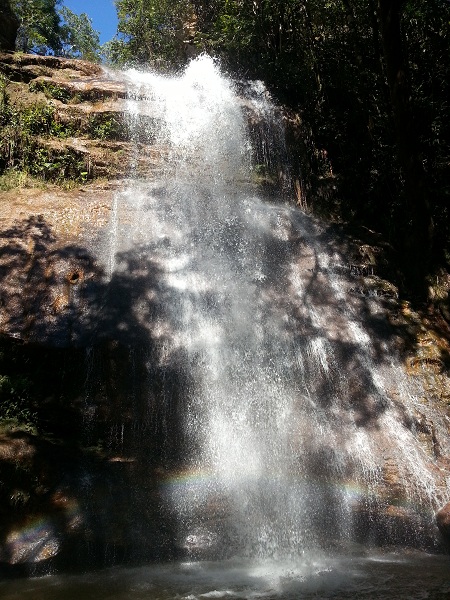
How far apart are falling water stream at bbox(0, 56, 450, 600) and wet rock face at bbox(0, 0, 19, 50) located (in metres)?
6.27

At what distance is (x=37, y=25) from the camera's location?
928 inches

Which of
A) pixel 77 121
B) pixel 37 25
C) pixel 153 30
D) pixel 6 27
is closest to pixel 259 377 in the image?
pixel 77 121

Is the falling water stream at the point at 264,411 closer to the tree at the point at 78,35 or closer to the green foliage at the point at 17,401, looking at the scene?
the green foliage at the point at 17,401

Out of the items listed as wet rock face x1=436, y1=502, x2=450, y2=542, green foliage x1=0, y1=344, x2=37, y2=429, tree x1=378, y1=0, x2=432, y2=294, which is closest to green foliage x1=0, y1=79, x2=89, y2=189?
green foliage x1=0, y1=344, x2=37, y2=429

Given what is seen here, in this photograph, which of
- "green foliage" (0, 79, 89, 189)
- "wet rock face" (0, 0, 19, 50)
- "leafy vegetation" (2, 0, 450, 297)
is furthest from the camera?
"wet rock face" (0, 0, 19, 50)

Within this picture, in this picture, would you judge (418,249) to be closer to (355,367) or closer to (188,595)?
(355,367)

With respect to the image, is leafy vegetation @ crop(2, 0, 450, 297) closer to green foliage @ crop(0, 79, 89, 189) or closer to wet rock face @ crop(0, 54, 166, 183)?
wet rock face @ crop(0, 54, 166, 183)

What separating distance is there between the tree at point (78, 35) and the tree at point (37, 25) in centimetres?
64

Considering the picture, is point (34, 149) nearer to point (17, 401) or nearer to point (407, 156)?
point (17, 401)

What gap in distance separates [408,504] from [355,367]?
1951 mm

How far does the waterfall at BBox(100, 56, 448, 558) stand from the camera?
5.43 meters

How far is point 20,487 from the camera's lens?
5.21m

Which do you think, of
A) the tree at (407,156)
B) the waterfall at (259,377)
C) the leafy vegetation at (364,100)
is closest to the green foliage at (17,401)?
the waterfall at (259,377)

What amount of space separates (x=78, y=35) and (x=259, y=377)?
86.9 feet
